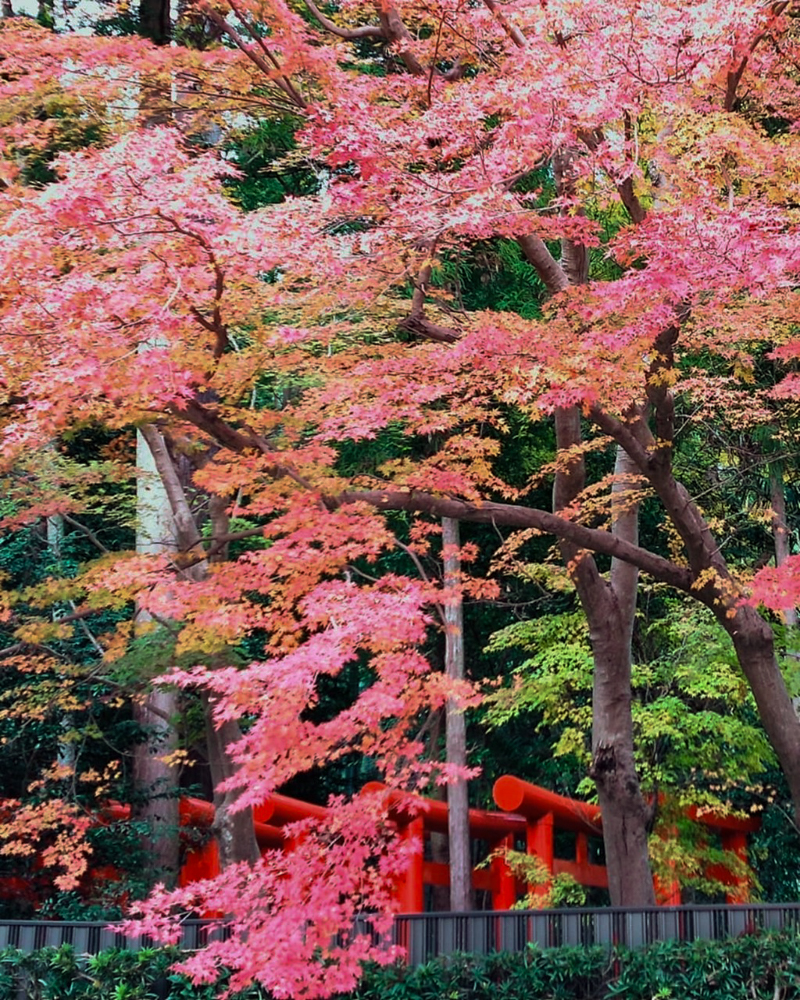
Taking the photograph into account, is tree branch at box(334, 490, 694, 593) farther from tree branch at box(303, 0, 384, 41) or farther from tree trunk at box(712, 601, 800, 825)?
tree branch at box(303, 0, 384, 41)

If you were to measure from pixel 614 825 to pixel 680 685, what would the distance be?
2.17 meters

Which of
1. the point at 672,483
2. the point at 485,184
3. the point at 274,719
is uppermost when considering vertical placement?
the point at 485,184

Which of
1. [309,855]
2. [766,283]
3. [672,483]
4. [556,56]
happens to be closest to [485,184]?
[556,56]

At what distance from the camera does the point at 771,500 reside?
1317 centimetres

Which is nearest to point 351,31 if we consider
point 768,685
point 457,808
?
point 768,685

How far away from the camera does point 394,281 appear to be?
7.68 metres

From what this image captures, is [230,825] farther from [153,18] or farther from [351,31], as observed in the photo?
[153,18]

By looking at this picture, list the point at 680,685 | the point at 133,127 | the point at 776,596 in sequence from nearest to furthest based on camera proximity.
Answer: the point at 776,596 < the point at 133,127 < the point at 680,685

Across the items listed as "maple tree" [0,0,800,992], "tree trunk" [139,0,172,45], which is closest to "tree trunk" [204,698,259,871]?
"maple tree" [0,0,800,992]

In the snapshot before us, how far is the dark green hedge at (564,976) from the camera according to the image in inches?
303

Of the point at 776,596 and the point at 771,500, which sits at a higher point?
the point at 771,500

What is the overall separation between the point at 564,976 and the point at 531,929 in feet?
1.42

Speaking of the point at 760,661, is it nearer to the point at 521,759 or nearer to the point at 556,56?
the point at 556,56

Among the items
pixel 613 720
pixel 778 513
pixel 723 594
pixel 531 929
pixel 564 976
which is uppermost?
pixel 778 513
